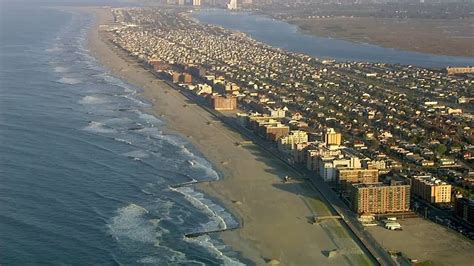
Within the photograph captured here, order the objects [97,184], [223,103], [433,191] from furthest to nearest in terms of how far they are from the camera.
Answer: [223,103]
[97,184]
[433,191]

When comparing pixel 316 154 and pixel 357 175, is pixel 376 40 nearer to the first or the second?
pixel 316 154

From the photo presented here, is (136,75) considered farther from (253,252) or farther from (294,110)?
(253,252)

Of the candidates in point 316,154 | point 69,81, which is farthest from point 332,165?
point 69,81

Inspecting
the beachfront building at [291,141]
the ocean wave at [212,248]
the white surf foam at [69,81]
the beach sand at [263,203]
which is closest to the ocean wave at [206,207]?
the beach sand at [263,203]

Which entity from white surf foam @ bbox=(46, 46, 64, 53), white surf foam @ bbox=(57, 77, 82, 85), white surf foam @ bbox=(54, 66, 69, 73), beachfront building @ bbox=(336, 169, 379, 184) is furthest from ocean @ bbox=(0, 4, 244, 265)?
white surf foam @ bbox=(46, 46, 64, 53)

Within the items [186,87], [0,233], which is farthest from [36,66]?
[0,233]

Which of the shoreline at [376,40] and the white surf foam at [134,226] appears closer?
the white surf foam at [134,226]

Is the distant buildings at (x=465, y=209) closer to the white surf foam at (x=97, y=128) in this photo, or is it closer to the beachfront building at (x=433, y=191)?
the beachfront building at (x=433, y=191)
